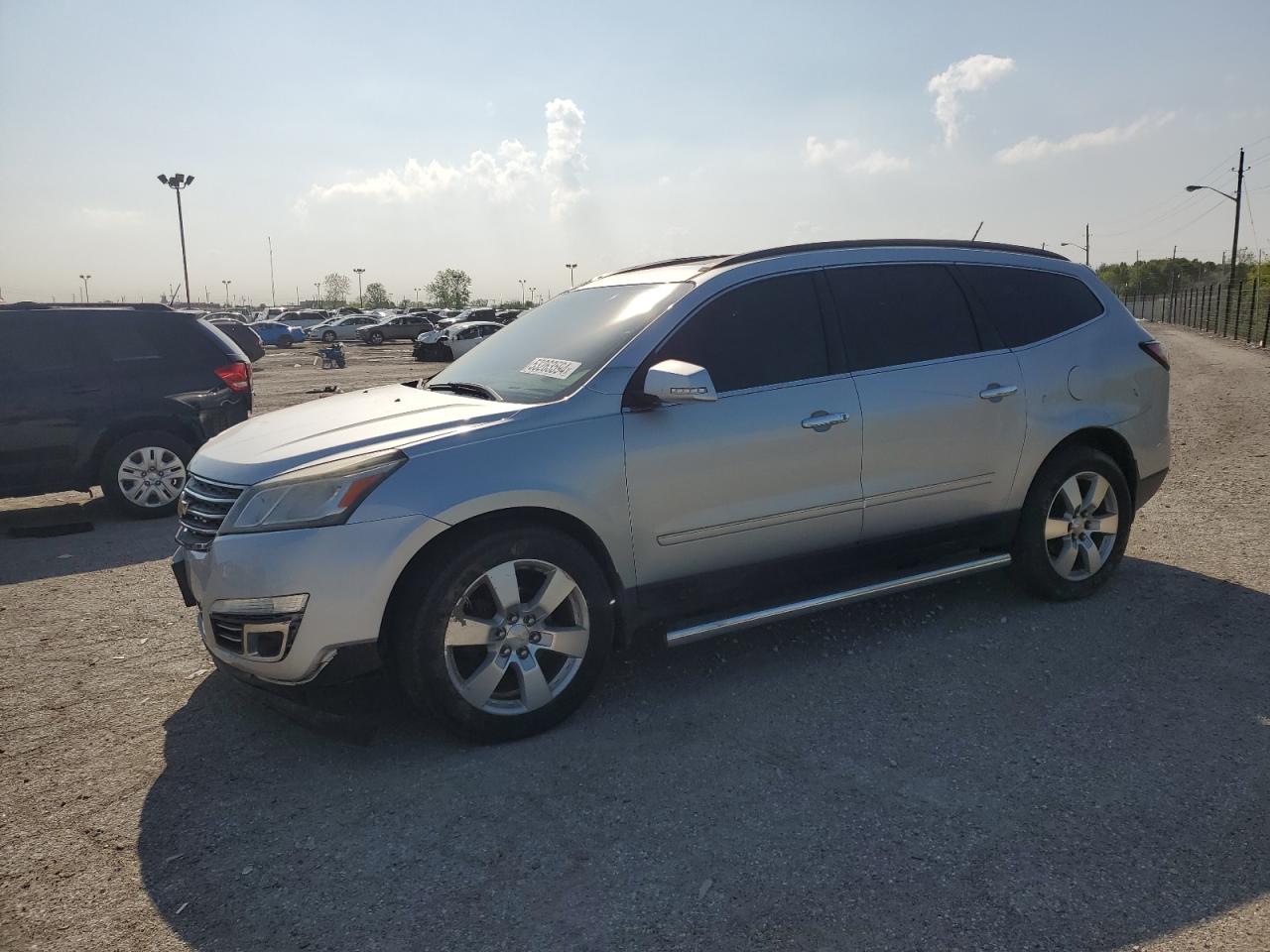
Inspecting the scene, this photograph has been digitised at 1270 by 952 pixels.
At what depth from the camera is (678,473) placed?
3.82 metres

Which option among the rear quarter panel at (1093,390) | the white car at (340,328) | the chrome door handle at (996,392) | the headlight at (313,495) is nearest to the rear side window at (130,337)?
the headlight at (313,495)

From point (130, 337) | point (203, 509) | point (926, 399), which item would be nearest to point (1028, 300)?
point (926, 399)

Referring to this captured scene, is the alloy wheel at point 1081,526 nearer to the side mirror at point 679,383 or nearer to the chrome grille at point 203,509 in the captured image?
the side mirror at point 679,383

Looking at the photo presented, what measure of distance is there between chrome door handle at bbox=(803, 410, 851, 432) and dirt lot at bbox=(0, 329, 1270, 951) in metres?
1.10

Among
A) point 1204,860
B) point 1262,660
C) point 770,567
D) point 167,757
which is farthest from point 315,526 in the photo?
point 1262,660

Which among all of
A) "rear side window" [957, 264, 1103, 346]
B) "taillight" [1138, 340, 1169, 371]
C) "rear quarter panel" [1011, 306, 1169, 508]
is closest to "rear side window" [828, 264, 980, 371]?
"rear side window" [957, 264, 1103, 346]

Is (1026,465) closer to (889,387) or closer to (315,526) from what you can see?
(889,387)

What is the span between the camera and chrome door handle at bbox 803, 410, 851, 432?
4077 millimetres

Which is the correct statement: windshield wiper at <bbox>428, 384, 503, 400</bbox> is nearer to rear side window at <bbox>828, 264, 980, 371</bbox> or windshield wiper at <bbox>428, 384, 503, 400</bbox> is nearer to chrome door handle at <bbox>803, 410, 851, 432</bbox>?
chrome door handle at <bbox>803, 410, 851, 432</bbox>

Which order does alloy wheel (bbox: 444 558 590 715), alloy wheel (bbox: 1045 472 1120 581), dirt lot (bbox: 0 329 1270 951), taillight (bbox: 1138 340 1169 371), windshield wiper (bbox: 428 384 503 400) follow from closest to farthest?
dirt lot (bbox: 0 329 1270 951), alloy wheel (bbox: 444 558 590 715), windshield wiper (bbox: 428 384 503 400), alloy wheel (bbox: 1045 472 1120 581), taillight (bbox: 1138 340 1169 371)

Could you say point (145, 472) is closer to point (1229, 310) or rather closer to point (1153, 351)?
point (1153, 351)

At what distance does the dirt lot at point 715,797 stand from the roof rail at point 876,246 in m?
1.84

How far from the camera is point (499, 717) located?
3.55m

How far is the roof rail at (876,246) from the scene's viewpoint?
4329 millimetres
